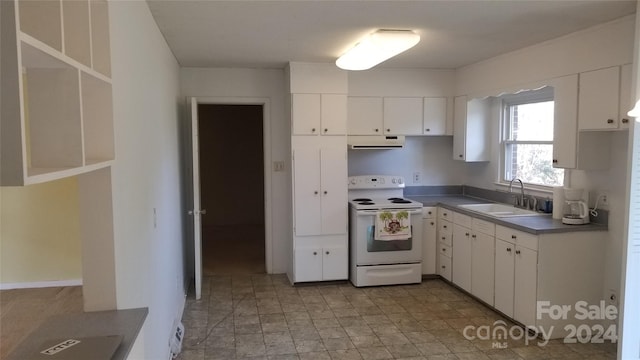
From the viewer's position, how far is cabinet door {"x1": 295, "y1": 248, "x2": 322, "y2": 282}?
16.6 feet

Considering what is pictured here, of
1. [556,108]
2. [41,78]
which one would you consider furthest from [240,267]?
[41,78]

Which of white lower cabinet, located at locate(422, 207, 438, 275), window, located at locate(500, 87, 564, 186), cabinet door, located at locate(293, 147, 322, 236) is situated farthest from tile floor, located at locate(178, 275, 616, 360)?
window, located at locate(500, 87, 564, 186)

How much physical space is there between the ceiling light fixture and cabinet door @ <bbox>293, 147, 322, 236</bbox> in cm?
124

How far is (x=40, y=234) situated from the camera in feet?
16.8

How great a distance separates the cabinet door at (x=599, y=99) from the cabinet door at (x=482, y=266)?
1.28 m

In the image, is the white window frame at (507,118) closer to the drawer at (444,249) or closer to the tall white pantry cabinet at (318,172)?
the drawer at (444,249)

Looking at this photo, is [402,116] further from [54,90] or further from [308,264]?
[54,90]

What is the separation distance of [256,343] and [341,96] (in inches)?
105

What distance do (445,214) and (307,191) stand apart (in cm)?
152

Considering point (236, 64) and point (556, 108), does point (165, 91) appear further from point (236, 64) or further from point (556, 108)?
point (556, 108)

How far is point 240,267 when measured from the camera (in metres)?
5.89

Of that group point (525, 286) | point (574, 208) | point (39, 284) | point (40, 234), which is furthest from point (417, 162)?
point (39, 284)

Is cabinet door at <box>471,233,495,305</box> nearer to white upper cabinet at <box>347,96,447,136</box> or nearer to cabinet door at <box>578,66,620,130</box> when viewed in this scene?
cabinet door at <box>578,66,620,130</box>

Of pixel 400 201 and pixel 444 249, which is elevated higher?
pixel 400 201
